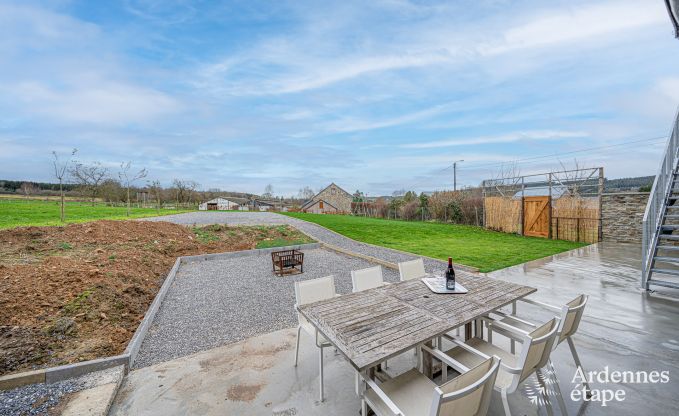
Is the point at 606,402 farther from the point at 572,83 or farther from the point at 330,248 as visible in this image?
the point at 572,83

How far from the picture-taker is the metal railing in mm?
4621

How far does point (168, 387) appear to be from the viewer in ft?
7.94

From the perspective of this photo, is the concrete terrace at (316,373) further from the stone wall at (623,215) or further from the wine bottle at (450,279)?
the stone wall at (623,215)

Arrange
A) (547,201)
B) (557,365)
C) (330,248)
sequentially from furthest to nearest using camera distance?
(547,201)
(330,248)
(557,365)

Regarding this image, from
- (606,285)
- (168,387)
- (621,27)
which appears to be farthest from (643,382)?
(621,27)

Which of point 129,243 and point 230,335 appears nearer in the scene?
point 230,335

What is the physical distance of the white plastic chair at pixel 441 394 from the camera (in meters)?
1.18

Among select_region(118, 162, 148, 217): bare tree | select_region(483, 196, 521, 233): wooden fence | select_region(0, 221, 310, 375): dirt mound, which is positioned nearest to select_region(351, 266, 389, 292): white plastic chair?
select_region(0, 221, 310, 375): dirt mound

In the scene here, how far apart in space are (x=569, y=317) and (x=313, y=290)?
2.31m

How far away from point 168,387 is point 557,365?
12.9 ft

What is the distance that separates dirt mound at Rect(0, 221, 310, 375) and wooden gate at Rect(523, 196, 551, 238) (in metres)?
14.0

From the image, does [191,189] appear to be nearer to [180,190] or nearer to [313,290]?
[180,190]

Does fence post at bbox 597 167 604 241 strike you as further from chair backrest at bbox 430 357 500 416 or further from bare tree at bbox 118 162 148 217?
bare tree at bbox 118 162 148 217

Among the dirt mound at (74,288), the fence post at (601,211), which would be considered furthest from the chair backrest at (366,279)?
the fence post at (601,211)
